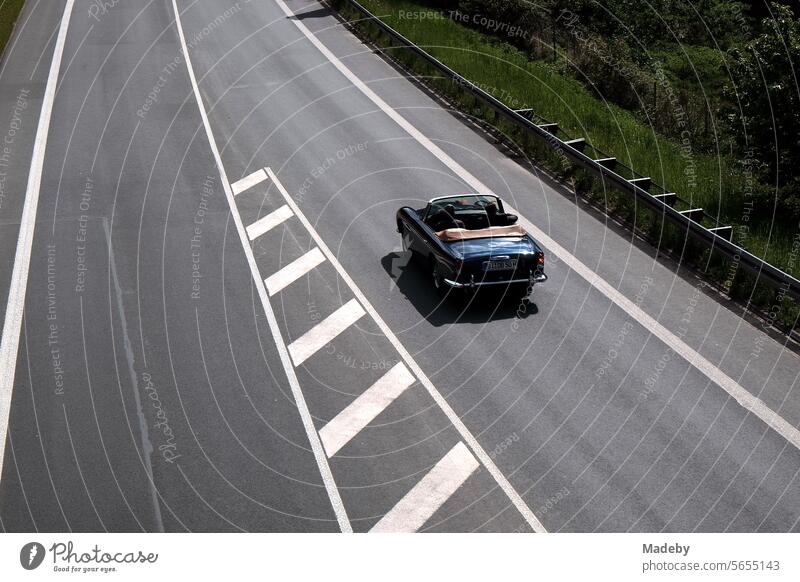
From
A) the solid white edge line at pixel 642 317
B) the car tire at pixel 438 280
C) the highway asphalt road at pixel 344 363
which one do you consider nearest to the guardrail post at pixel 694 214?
the highway asphalt road at pixel 344 363

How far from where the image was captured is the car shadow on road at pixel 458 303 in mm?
16438

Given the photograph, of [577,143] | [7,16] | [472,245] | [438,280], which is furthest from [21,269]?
[7,16]

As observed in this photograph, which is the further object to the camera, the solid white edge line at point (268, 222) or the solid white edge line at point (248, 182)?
the solid white edge line at point (248, 182)

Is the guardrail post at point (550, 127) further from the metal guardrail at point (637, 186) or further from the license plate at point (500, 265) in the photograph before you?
the license plate at point (500, 265)

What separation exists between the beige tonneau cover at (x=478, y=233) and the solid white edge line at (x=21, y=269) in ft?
24.1

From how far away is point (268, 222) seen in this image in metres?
20.5

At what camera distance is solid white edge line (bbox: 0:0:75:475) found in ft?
47.3

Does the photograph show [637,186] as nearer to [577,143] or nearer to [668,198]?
[668,198]

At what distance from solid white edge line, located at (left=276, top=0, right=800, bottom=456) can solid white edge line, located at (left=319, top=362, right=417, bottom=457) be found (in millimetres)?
4361

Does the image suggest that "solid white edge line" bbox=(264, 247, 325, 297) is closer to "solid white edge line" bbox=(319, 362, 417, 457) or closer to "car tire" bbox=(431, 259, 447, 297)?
"car tire" bbox=(431, 259, 447, 297)

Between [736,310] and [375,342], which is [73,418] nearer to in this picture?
[375,342]

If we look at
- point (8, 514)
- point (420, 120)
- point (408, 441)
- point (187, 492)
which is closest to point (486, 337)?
point (408, 441)

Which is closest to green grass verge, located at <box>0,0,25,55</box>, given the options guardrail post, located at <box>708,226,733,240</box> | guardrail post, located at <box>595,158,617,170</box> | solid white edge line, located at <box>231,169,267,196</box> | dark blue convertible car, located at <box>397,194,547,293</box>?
solid white edge line, located at <box>231,169,267,196</box>

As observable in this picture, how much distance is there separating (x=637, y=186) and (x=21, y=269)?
41.1 feet
